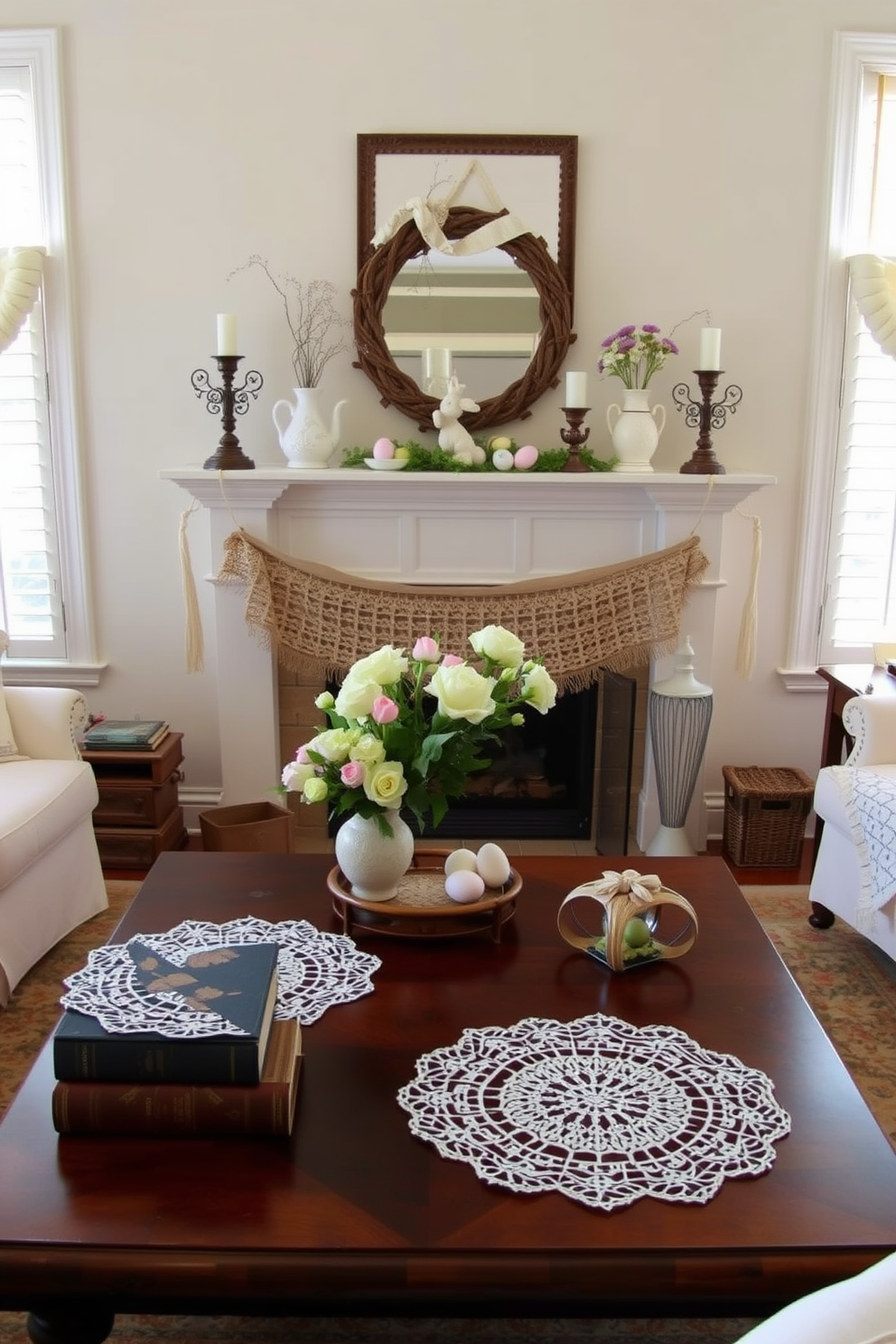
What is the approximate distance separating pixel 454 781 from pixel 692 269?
7.47 feet

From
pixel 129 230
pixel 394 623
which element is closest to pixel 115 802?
pixel 394 623

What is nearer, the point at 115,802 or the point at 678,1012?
the point at 678,1012

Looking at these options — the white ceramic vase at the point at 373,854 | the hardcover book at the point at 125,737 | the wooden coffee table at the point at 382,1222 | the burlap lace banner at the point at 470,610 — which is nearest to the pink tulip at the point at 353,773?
the white ceramic vase at the point at 373,854

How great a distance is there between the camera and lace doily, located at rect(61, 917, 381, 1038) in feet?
5.09

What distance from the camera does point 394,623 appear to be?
3602 mm

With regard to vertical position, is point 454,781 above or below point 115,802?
above

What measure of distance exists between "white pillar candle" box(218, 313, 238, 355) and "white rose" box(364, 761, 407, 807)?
74.4 inches

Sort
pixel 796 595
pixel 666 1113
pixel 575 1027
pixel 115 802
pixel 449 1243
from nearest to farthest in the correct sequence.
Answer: pixel 449 1243 → pixel 666 1113 → pixel 575 1027 → pixel 115 802 → pixel 796 595

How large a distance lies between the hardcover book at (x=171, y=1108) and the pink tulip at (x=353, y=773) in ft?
1.77

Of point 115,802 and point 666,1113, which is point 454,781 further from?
point 115,802

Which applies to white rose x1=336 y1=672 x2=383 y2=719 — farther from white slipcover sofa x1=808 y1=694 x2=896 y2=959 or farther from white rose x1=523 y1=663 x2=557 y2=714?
white slipcover sofa x1=808 y1=694 x2=896 y2=959

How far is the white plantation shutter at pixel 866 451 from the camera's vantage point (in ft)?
11.8

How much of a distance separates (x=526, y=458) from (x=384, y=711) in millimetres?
1823

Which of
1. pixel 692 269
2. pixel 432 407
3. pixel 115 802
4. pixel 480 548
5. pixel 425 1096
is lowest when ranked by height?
pixel 115 802
